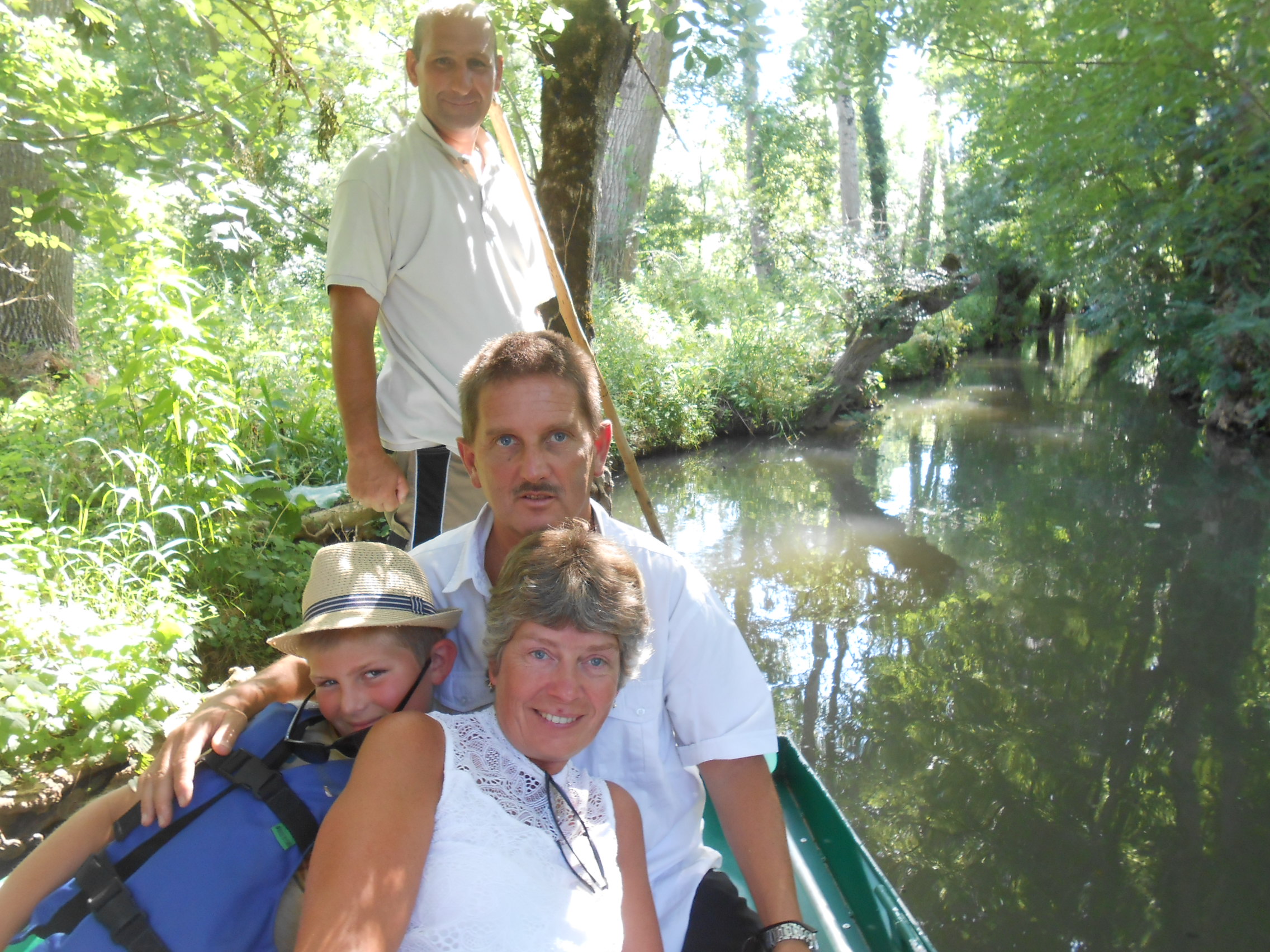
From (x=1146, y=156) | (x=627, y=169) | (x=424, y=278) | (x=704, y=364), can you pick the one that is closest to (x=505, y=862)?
(x=424, y=278)

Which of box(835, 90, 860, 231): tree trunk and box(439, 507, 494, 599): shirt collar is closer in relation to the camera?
box(439, 507, 494, 599): shirt collar

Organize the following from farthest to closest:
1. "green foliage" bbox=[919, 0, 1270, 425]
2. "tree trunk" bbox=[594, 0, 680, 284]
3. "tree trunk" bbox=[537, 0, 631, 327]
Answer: "tree trunk" bbox=[594, 0, 680, 284] < "green foliage" bbox=[919, 0, 1270, 425] < "tree trunk" bbox=[537, 0, 631, 327]

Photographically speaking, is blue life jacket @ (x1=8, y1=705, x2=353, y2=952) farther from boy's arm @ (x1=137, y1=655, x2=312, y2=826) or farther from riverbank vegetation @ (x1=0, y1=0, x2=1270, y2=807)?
riverbank vegetation @ (x1=0, y1=0, x2=1270, y2=807)

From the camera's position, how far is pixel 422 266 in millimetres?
2400

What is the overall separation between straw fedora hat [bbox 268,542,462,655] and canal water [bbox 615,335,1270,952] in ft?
6.92

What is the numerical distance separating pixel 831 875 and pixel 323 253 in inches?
123

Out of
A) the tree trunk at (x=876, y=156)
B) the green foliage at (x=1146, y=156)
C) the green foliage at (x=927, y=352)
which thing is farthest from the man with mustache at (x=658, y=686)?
the tree trunk at (x=876, y=156)

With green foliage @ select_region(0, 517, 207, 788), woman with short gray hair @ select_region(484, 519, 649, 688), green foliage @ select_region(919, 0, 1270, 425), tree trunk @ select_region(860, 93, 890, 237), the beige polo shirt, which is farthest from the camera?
tree trunk @ select_region(860, 93, 890, 237)

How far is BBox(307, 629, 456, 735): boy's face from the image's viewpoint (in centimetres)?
149

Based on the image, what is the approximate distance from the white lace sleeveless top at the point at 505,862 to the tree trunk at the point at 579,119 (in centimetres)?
314

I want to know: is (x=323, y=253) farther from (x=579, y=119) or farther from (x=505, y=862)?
(x=505, y=862)

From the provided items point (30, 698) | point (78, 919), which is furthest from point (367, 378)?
point (78, 919)

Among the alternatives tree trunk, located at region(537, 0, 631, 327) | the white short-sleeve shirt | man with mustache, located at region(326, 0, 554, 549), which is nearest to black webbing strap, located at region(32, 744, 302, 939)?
the white short-sleeve shirt

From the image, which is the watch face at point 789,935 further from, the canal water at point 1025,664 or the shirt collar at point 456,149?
the shirt collar at point 456,149
